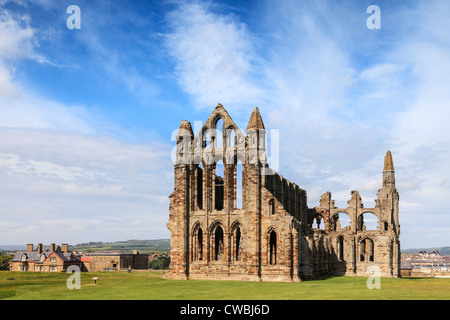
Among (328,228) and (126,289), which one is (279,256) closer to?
(126,289)

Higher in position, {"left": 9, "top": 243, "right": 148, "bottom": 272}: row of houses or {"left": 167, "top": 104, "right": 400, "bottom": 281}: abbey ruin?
{"left": 167, "top": 104, "right": 400, "bottom": 281}: abbey ruin

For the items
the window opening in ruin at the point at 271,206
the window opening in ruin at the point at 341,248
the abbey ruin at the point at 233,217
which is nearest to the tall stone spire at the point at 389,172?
the window opening in ruin at the point at 341,248

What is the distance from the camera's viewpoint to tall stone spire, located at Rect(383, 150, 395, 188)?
187 feet

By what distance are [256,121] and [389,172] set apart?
2284 cm

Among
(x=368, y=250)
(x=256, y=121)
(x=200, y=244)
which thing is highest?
(x=256, y=121)

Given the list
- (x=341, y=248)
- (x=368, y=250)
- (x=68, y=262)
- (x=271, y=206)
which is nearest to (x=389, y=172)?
(x=368, y=250)

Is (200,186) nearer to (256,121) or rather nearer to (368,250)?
(256,121)

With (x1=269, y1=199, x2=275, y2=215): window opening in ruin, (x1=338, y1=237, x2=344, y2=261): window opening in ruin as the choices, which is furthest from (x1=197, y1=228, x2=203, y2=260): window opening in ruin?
(x1=338, y1=237, x2=344, y2=261): window opening in ruin

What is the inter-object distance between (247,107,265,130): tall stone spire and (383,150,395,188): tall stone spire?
22.0 metres

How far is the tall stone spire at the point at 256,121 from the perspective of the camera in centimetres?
4259

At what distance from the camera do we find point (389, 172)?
2258 inches

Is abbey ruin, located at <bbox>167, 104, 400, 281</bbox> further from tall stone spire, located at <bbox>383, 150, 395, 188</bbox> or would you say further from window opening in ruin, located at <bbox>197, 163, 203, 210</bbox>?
tall stone spire, located at <bbox>383, 150, 395, 188</bbox>

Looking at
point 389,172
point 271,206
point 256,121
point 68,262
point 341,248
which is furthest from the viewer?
point 68,262
